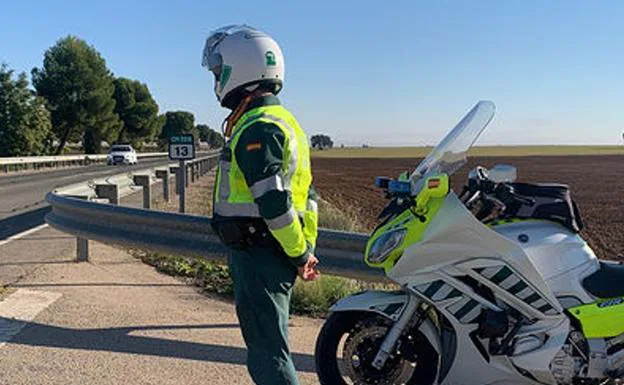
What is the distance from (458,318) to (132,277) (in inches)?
177

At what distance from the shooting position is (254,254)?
3.26m

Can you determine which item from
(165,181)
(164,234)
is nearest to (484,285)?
(164,234)

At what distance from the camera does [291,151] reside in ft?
10.4

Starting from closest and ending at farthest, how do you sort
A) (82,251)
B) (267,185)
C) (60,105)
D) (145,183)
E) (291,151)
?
(267,185)
(291,151)
(82,251)
(145,183)
(60,105)

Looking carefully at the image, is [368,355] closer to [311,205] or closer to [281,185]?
[311,205]

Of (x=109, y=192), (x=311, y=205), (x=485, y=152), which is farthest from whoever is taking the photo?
(x=485, y=152)

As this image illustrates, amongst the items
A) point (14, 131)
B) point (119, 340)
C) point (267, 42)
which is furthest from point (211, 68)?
point (14, 131)

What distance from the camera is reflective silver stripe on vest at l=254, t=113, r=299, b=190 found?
317cm

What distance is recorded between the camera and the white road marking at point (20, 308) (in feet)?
17.7

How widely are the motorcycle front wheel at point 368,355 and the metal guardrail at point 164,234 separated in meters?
1.44

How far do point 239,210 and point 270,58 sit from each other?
28.1 inches

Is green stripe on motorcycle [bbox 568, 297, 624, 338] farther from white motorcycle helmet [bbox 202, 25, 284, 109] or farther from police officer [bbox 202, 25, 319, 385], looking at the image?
white motorcycle helmet [bbox 202, 25, 284, 109]

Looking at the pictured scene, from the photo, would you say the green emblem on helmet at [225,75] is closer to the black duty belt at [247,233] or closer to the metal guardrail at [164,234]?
the black duty belt at [247,233]

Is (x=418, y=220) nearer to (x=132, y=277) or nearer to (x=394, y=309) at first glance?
(x=394, y=309)
